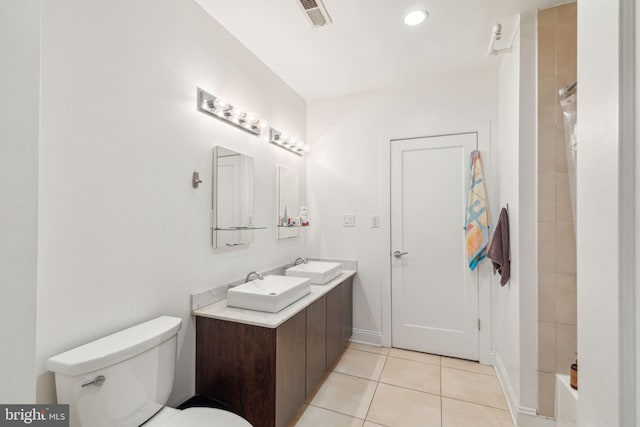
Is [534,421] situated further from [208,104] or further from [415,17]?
[208,104]

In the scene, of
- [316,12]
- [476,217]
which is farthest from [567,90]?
[316,12]

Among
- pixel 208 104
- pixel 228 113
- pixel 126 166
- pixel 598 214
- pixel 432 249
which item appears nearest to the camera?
pixel 598 214

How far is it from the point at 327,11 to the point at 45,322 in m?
2.09

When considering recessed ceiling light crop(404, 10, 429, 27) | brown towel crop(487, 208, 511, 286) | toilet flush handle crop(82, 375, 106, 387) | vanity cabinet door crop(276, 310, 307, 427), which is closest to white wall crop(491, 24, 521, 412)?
brown towel crop(487, 208, 511, 286)

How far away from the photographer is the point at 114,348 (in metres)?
1.13

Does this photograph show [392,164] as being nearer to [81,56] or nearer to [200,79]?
[200,79]

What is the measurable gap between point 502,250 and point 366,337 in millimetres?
1523

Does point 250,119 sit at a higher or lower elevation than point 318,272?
higher

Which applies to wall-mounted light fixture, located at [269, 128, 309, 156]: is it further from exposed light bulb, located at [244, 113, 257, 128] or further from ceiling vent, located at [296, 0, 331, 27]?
ceiling vent, located at [296, 0, 331, 27]

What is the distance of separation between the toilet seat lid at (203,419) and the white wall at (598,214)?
1.24 meters

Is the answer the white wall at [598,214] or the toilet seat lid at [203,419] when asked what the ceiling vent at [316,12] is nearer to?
the white wall at [598,214]

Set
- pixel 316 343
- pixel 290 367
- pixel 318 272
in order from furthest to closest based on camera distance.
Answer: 1. pixel 318 272
2. pixel 316 343
3. pixel 290 367

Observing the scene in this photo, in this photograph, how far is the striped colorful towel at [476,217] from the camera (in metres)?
2.44

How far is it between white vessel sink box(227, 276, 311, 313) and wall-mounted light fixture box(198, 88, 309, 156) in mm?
1131
